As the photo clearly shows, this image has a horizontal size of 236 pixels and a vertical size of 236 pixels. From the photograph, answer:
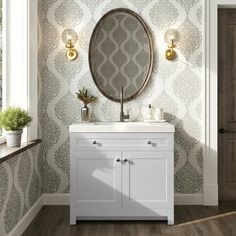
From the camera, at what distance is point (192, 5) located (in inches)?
167

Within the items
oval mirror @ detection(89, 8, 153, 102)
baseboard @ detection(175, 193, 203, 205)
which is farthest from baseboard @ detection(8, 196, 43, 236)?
baseboard @ detection(175, 193, 203, 205)

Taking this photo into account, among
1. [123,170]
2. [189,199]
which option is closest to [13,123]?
[123,170]

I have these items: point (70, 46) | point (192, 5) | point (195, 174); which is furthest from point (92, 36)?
point (195, 174)

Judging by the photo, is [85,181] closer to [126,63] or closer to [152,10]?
[126,63]

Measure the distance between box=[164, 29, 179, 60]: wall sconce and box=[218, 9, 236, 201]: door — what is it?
58 cm

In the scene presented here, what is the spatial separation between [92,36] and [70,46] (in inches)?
10.0

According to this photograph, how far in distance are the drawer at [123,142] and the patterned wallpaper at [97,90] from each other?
681 mm

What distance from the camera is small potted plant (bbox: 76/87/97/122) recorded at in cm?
415

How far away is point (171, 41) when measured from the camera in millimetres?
4176

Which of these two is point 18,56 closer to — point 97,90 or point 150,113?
point 97,90

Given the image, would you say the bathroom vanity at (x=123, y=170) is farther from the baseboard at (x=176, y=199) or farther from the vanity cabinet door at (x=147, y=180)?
the baseboard at (x=176, y=199)

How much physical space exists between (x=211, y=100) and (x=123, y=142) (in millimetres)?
1187

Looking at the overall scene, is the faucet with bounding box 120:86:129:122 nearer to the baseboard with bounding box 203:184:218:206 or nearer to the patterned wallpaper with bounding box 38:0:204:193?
the patterned wallpaper with bounding box 38:0:204:193

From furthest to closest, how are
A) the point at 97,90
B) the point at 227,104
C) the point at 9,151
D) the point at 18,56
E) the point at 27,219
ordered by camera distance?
1. the point at 227,104
2. the point at 97,90
3. the point at 18,56
4. the point at 27,219
5. the point at 9,151
